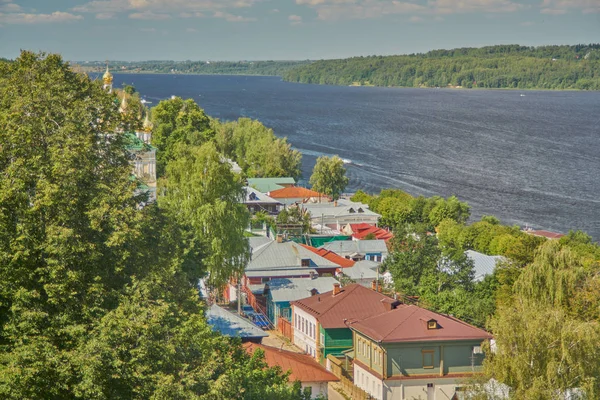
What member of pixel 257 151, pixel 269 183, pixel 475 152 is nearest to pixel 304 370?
pixel 269 183

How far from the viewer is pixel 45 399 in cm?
1528

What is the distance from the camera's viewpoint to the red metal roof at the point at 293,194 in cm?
6844

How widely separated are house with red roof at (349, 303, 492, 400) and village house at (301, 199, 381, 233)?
2828 centimetres

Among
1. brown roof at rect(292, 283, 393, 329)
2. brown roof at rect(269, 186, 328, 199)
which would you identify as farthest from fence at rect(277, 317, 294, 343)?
brown roof at rect(269, 186, 328, 199)

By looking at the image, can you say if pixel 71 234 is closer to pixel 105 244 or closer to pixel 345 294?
pixel 105 244

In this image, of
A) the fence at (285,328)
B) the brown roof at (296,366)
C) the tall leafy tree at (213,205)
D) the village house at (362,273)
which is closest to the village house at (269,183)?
the village house at (362,273)

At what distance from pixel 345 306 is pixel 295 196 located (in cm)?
3421

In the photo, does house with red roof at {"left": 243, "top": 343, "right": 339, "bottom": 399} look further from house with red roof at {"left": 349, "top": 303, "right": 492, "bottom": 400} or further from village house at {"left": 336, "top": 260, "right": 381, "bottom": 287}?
village house at {"left": 336, "top": 260, "right": 381, "bottom": 287}

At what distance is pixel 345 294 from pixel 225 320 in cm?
596

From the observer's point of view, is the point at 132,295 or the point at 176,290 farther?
the point at 176,290

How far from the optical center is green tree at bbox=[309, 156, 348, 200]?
74.4m

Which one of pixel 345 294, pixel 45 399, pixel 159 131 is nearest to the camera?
pixel 45 399

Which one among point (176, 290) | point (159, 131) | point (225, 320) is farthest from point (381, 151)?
point (176, 290)

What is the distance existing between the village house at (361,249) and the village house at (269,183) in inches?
766
